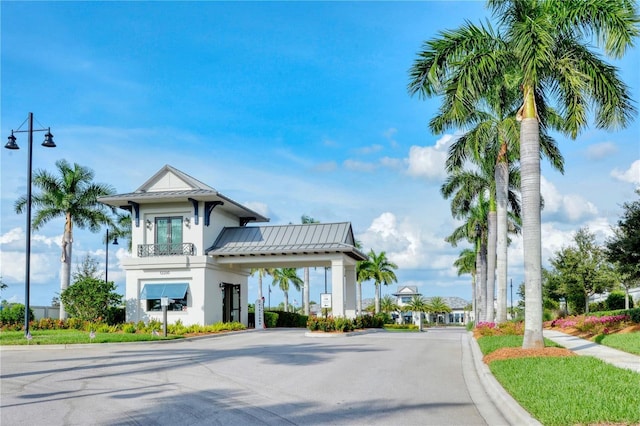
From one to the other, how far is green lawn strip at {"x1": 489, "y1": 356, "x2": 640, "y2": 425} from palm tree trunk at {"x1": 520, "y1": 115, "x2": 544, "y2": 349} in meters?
2.18

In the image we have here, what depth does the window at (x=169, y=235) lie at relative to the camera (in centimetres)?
3384

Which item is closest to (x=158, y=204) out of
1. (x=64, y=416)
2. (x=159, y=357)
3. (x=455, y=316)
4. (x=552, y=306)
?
(x=159, y=357)

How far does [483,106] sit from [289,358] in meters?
14.5

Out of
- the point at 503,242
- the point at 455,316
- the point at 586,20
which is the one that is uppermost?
the point at 586,20

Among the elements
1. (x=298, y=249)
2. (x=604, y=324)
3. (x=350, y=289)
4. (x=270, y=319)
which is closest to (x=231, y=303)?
(x=270, y=319)

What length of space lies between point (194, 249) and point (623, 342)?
21.4 metres

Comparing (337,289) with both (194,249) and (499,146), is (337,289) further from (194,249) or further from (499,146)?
(499,146)

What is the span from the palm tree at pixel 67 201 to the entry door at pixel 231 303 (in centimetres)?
954

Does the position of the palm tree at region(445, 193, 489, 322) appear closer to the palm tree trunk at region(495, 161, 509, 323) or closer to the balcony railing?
the palm tree trunk at region(495, 161, 509, 323)

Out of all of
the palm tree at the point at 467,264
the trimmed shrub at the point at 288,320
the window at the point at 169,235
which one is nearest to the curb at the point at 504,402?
the window at the point at 169,235

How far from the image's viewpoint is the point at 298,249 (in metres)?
32.8

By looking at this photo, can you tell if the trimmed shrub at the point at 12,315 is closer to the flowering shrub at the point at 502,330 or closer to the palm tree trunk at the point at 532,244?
the flowering shrub at the point at 502,330

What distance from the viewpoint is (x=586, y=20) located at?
17172 millimetres

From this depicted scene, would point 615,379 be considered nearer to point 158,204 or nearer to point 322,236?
point 322,236
